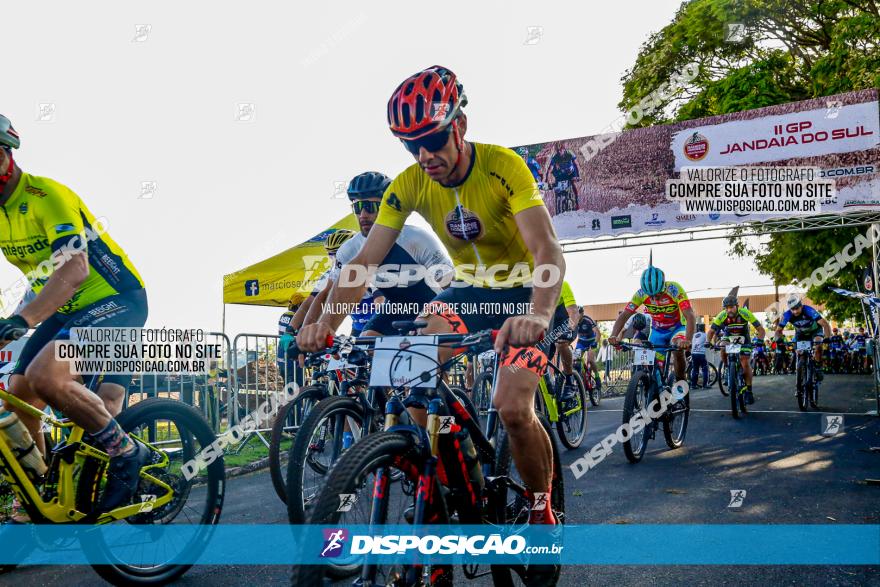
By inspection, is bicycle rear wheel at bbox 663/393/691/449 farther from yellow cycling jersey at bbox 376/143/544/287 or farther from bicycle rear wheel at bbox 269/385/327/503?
yellow cycling jersey at bbox 376/143/544/287

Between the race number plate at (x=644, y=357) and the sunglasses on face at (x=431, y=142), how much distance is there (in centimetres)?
442

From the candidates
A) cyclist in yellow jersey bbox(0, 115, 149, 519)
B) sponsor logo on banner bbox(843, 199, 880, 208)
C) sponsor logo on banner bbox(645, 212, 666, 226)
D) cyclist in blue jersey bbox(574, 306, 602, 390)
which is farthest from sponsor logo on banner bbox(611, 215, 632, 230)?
cyclist in yellow jersey bbox(0, 115, 149, 519)

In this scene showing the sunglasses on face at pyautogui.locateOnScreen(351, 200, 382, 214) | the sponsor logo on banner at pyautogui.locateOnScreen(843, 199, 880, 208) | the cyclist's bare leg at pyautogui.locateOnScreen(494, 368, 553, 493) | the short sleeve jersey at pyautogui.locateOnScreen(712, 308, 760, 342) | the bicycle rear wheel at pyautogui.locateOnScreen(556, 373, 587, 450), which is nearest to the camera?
the cyclist's bare leg at pyautogui.locateOnScreen(494, 368, 553, 493)

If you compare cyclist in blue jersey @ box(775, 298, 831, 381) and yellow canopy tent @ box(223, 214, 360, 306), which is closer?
cyclist in blue jersey @ box(775, 298, 831, 381)

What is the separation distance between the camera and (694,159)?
651 inches

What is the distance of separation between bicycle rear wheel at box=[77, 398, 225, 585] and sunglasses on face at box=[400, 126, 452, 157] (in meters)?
1.86

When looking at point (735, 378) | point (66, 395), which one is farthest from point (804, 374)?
point (66, 395)

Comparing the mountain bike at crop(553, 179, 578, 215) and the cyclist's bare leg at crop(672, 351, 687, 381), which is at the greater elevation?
the mountain bike at crop(553, 179, 578, 215)

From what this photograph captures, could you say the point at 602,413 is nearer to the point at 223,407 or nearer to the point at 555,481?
the point at 223,407

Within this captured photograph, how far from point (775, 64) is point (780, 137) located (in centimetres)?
442

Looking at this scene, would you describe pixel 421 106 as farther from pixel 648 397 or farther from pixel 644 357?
pixel 648 397

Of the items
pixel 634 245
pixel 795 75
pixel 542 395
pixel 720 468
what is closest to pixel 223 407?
pixel 542 395

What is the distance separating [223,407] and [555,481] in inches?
267

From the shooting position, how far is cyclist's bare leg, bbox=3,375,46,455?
10.8ft
